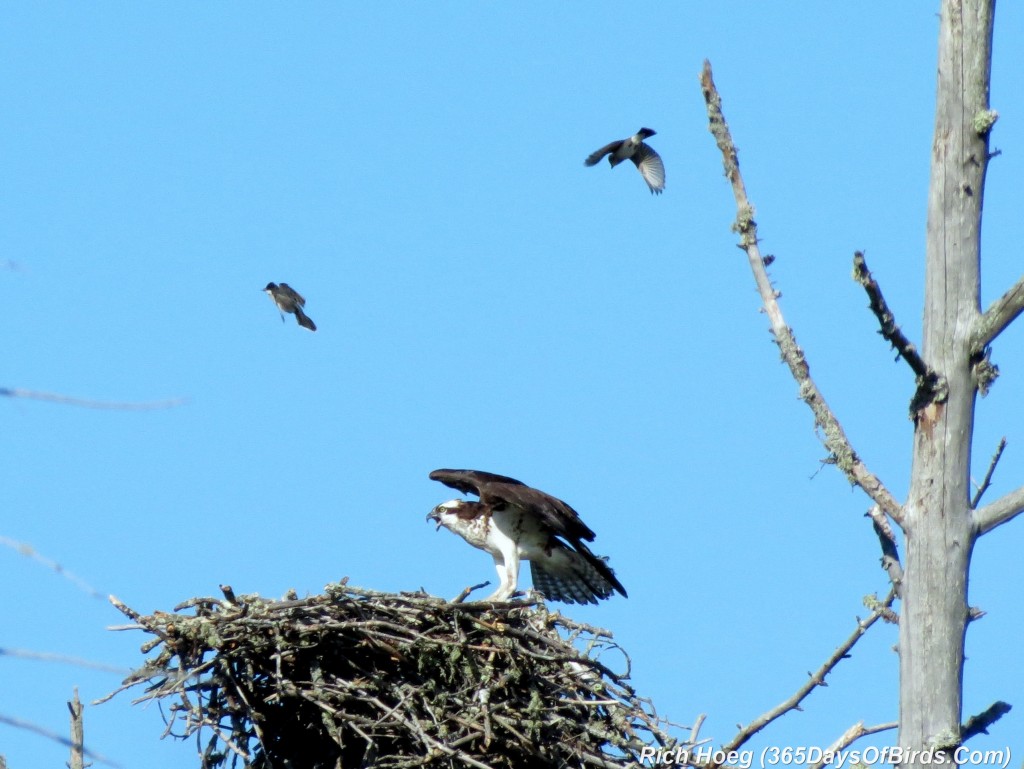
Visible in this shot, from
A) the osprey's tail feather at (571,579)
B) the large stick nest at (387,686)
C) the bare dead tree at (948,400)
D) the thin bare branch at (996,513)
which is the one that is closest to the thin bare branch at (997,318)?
the bare dead tree at (948,400)

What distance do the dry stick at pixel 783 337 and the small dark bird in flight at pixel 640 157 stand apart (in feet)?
17.9

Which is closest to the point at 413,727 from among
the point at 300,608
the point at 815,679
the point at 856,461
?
the point at 300,608

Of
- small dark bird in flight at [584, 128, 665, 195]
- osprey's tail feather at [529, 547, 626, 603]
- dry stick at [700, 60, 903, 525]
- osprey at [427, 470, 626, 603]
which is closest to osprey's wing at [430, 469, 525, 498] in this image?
osprey at [427, 470, 626, 603]

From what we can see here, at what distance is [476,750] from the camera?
6.55 meters

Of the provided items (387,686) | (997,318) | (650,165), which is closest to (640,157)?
(650,165)

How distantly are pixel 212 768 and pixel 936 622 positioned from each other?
12.7 feet

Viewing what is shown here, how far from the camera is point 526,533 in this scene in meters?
8.88

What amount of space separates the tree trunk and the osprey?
454 cm

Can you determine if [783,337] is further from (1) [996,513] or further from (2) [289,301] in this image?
(2) [289,301]

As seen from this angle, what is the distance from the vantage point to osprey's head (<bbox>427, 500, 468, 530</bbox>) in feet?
29.7

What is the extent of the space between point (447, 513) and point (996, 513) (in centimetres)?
559

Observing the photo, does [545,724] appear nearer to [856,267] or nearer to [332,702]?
[332,702]

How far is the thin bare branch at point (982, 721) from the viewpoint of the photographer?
3709 mm

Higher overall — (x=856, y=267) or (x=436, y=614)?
(x=436, y=614)
